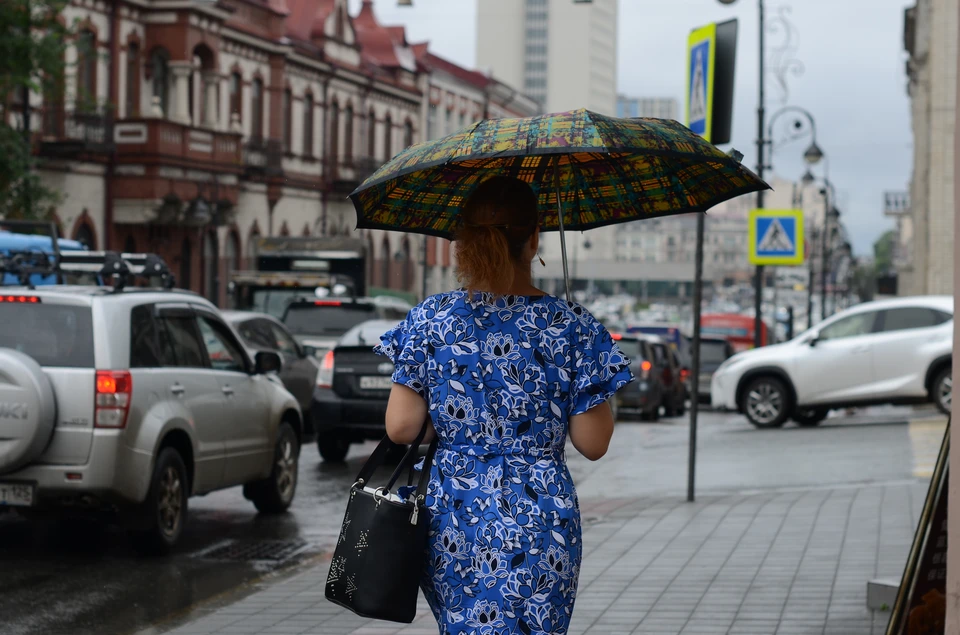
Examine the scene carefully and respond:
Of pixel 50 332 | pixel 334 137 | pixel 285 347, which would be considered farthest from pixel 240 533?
pixel 334 137

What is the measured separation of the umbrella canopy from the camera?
163 inches

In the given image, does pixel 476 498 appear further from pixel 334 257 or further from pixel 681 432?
pixel 334 257

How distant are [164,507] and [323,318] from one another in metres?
12.7

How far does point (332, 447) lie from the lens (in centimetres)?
1603

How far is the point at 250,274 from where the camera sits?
28484mm

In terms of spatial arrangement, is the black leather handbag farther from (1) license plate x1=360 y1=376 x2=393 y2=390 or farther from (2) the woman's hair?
(1) license plate x1=360 y1=376 x2=393 y2=390

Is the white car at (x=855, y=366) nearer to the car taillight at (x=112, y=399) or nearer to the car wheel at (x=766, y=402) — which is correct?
the car wheel at (x=766, y=402)

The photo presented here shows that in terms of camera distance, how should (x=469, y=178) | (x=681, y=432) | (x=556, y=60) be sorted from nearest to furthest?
1. (x=469, y=178)
2. (x=681, y=432)
3. (x=556, y=60)

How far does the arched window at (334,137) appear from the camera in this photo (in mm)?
56312

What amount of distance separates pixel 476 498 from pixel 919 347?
720 inches

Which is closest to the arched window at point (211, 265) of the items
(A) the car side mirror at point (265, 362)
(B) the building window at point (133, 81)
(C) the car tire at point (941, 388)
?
(B) the building window at point (133, 81)

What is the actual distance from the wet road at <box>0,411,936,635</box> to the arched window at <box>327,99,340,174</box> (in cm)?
3819

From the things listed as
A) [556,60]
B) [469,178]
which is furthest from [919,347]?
[556,60]

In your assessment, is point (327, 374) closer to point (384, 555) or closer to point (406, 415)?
point (406, 415)
